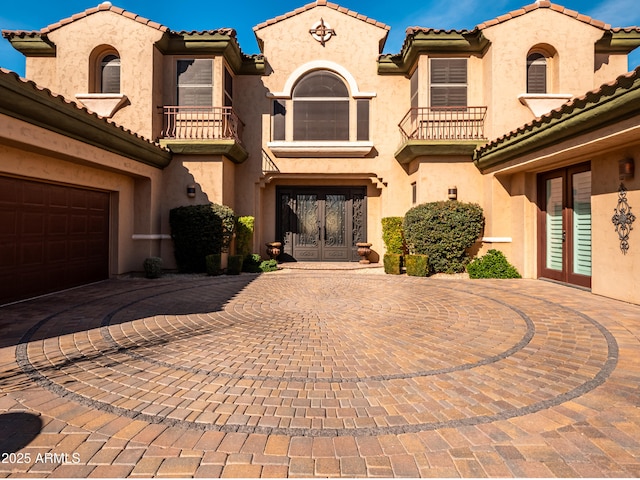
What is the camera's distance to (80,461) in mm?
2156

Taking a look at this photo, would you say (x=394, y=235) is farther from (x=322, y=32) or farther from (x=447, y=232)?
(x=322, y=32)

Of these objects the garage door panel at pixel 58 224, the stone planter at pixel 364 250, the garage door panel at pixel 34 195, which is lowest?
the stone planter at pixel 364 250

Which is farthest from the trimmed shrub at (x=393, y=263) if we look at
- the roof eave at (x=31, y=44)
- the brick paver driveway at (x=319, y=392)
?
the roof eave at (x=31, y=44)

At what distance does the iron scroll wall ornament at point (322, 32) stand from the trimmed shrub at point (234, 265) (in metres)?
9.45

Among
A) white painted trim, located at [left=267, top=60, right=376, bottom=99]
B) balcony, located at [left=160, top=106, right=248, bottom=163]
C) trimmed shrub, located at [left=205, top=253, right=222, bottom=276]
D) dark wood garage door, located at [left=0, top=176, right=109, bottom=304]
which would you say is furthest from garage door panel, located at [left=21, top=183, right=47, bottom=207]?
white painted trim, located at [left=267, top=60, right=376, bottom=99]

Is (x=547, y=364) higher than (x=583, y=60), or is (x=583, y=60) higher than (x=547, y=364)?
(x=583, y=60)

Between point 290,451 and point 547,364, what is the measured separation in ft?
10.5

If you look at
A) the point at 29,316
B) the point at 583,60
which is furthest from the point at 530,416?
the point at 583,60

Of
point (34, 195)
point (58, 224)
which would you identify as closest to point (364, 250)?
point (58, 224)

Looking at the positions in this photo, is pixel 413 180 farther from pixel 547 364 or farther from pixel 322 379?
pixel 322 379

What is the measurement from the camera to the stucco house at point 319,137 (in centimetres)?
668

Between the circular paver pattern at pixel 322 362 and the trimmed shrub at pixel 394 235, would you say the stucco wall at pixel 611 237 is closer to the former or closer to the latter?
the circular paver pattern at pixel 322 362

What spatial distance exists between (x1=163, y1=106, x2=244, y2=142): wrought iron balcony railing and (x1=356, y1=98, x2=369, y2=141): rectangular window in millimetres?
5121

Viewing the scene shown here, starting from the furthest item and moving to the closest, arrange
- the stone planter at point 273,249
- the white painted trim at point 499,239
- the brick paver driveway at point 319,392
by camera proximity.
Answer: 1. the stone planter at point 273,249
2. the white painted trim at point 499,239
3. the brick paver driveway at point 319,392
